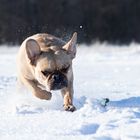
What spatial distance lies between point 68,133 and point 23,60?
223 cm

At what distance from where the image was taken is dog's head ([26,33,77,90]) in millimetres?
6582

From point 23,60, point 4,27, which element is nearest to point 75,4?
point 4,27

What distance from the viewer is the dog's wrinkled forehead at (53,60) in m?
6.62

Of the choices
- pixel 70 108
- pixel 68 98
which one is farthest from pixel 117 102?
pixel 70 108

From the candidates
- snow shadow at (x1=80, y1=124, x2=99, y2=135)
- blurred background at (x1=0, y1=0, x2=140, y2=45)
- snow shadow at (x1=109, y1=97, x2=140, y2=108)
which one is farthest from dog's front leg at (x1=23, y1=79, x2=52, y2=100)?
blurred background at (x1=0, y1=0, x2=140, y2=45)

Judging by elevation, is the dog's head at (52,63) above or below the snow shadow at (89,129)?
above

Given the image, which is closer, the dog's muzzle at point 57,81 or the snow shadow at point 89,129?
the snow shadow at point 89,129

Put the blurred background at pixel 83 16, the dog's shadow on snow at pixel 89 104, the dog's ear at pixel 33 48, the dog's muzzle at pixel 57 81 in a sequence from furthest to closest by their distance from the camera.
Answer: the blurred background at pixel 83 16, the dog's ear at pixel 33 48, the dog's muzzle at pixel 57 81, the dog's shadow on snow at pixel 89 104

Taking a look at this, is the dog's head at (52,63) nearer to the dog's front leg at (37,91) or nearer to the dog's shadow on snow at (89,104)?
the dog's front leg at (37,91)

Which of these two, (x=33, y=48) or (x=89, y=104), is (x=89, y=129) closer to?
(x=89, y=104)

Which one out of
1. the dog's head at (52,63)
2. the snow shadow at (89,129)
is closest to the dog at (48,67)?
the dog's head at (52,63)

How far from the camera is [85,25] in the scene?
104ft

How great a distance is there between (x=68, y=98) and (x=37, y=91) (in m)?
0.48

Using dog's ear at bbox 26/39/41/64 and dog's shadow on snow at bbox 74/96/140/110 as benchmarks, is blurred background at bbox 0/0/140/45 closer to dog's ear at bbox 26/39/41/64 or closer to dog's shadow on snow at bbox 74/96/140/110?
dog's shadow on snow at bbox 74/96/140/110
